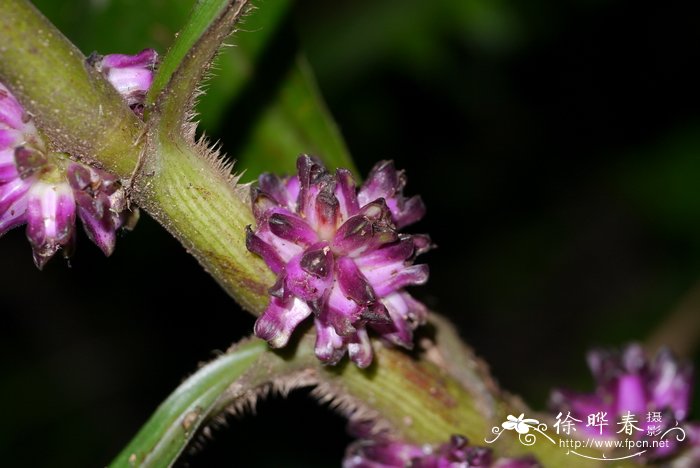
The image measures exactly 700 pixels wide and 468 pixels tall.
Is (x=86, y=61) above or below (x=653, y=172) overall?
above

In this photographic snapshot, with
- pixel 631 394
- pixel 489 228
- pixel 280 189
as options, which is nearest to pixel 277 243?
pixel 280 189

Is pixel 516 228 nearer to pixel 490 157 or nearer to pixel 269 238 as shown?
pixel 490 157

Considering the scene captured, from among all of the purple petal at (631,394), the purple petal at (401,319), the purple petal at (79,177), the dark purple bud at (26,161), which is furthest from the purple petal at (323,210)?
the purple petal at (631,394)

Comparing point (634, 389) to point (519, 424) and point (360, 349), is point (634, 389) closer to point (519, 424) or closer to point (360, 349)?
point (519, 424)

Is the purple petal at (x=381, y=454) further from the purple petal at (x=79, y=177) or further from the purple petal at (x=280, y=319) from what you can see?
the purple petal at (x=79, y=177)

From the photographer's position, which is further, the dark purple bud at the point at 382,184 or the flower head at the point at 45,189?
the dark purple bud at the point at 382,184

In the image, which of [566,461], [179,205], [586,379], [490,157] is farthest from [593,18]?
[179,205]

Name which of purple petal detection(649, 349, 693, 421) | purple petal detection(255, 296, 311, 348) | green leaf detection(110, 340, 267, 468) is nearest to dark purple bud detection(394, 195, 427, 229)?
purple petal detection(255, 296, 311, 348)
